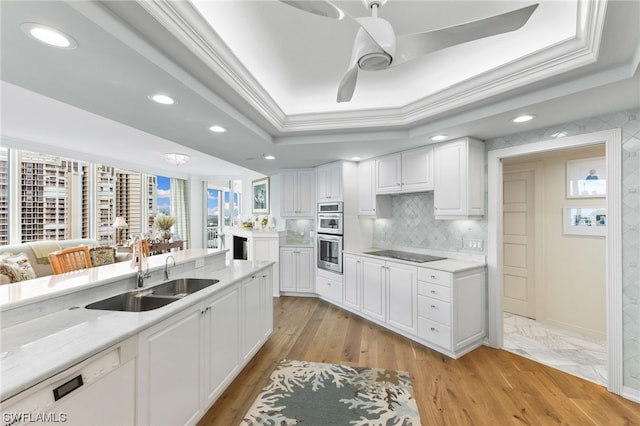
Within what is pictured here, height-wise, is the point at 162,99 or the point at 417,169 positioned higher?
the point at 162,99

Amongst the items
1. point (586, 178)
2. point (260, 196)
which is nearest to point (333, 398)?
point (586, 178)

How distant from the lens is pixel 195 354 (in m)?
1.86

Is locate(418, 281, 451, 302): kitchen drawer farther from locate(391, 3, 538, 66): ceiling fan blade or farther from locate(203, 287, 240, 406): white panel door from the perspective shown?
locate(391, 3, 538, 66): ceiling fan blade

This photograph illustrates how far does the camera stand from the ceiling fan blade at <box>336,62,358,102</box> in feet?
5.52

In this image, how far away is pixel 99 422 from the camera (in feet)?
3.96

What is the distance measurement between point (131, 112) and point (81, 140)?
366 cm

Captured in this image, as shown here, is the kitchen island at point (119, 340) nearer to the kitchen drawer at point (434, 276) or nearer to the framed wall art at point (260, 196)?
the kitchen drawer at point (434, 276)

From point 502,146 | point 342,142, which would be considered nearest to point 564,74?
point 502,146

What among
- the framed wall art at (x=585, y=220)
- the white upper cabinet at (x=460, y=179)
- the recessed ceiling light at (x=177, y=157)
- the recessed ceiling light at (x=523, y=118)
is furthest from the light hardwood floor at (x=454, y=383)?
the recessed ceiling light at (x=177, y=157)

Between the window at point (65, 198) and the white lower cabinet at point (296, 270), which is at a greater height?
the window at point (65, 198)

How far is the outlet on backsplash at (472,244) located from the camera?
3.27 m

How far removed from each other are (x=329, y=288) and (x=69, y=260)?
330 centimetres

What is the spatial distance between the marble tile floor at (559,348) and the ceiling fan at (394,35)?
3070mm

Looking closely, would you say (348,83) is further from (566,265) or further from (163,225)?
(163,225)
